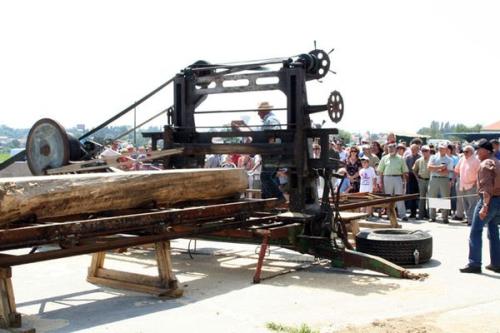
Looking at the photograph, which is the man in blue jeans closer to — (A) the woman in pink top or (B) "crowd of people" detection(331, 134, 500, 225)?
(A) the woman in pink top

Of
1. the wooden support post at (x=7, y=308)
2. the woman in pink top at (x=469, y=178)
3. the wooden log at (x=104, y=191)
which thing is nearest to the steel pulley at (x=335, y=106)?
the wooden log at (x=104, y=191)

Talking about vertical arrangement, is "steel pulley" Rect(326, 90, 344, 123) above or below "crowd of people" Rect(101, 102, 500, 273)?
above

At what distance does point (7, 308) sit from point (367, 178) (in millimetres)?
10215

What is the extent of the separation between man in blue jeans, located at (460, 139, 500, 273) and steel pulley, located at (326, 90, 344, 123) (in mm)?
1987

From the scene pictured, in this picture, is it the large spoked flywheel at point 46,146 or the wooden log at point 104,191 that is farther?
the large spoked flywheel at point 46,146

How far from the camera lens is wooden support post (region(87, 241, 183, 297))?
257 inches

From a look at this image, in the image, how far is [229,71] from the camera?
350 inches

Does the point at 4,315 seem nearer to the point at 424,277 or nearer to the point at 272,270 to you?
the point at 272,270

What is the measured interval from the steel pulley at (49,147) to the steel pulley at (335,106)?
3.40 metres

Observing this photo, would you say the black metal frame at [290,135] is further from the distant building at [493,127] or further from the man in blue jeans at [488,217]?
A: the distant building at [493,127]

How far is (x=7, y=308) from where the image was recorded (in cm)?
515

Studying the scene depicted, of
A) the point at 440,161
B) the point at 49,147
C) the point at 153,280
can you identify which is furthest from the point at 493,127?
the point at 153,280

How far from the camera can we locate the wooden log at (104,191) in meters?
5.28

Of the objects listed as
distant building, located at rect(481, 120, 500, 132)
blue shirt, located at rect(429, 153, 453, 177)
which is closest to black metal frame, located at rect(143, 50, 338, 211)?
blue shirt, located at rect(429, 153, 453, 177)
